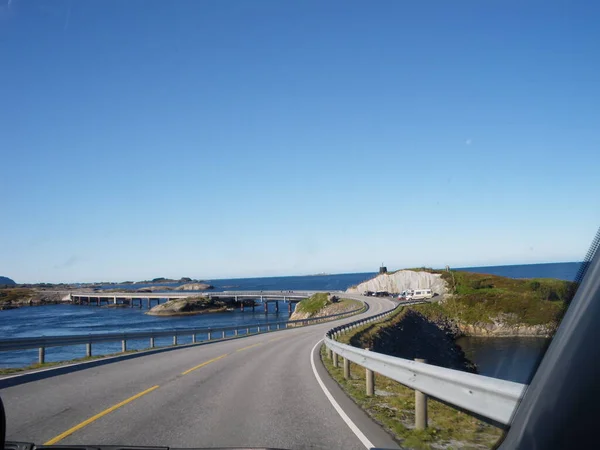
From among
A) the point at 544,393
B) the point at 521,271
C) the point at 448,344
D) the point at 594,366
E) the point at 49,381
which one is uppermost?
the point at 521,271

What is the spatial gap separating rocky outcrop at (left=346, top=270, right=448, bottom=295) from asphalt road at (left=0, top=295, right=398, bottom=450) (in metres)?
59.9

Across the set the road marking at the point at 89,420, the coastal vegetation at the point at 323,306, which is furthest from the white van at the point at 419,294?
the road marking at the point at 89,420

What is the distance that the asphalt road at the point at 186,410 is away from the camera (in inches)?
254

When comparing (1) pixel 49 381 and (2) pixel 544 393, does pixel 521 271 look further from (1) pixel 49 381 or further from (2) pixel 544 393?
(1) pixel 49 381

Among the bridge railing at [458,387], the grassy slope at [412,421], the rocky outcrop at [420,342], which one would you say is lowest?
the rocky outcrop at [420,342]

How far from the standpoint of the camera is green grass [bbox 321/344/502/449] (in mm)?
6406

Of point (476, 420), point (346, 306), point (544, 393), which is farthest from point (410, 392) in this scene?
point (346, 306)

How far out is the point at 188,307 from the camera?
103 meters

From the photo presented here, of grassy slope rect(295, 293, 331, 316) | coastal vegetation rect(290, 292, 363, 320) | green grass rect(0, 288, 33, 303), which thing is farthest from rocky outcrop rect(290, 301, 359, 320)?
green grass rect(0, 288, 33, 303)

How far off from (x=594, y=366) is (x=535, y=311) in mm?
1648

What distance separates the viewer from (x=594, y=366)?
2.86 meters

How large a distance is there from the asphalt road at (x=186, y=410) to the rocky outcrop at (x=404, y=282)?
59950mm

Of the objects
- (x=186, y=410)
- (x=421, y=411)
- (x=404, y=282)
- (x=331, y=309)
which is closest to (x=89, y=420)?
(x=186, y=410)

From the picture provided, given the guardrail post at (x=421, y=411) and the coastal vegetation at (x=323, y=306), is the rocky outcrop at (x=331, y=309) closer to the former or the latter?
the coastal vegetation at (x=323, y=306)
